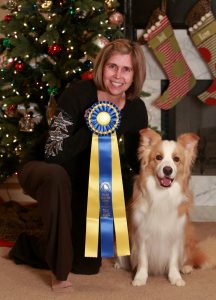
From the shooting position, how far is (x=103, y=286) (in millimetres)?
2404

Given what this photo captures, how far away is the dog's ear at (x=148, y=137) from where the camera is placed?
2379mm

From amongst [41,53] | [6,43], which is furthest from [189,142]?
[6,43]

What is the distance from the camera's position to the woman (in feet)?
7.23

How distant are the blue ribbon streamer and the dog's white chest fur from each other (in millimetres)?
124

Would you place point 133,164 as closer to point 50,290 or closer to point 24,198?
point 50,290

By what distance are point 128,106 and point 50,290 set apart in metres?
1.00

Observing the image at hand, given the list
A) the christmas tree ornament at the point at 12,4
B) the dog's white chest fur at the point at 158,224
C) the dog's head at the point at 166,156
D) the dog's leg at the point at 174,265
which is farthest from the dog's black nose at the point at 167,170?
the christmas tree ornament at the point at 12,4

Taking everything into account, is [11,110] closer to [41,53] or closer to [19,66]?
[19,66]

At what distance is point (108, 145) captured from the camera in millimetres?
2443

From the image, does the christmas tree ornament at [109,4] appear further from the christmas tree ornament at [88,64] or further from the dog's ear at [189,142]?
the dog's ear at [189,142]

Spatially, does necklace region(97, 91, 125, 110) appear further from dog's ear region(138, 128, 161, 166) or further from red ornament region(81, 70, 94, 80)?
red ornament region(81, 70, 94, 80)

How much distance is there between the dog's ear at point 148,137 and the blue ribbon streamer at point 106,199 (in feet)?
0.55

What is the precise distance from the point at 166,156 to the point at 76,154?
475 millimetres

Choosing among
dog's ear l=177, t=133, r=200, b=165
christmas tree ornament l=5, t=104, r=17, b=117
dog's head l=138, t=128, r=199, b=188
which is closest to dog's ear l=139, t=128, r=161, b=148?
dog's head l=138, t=128, r=199, b=188
